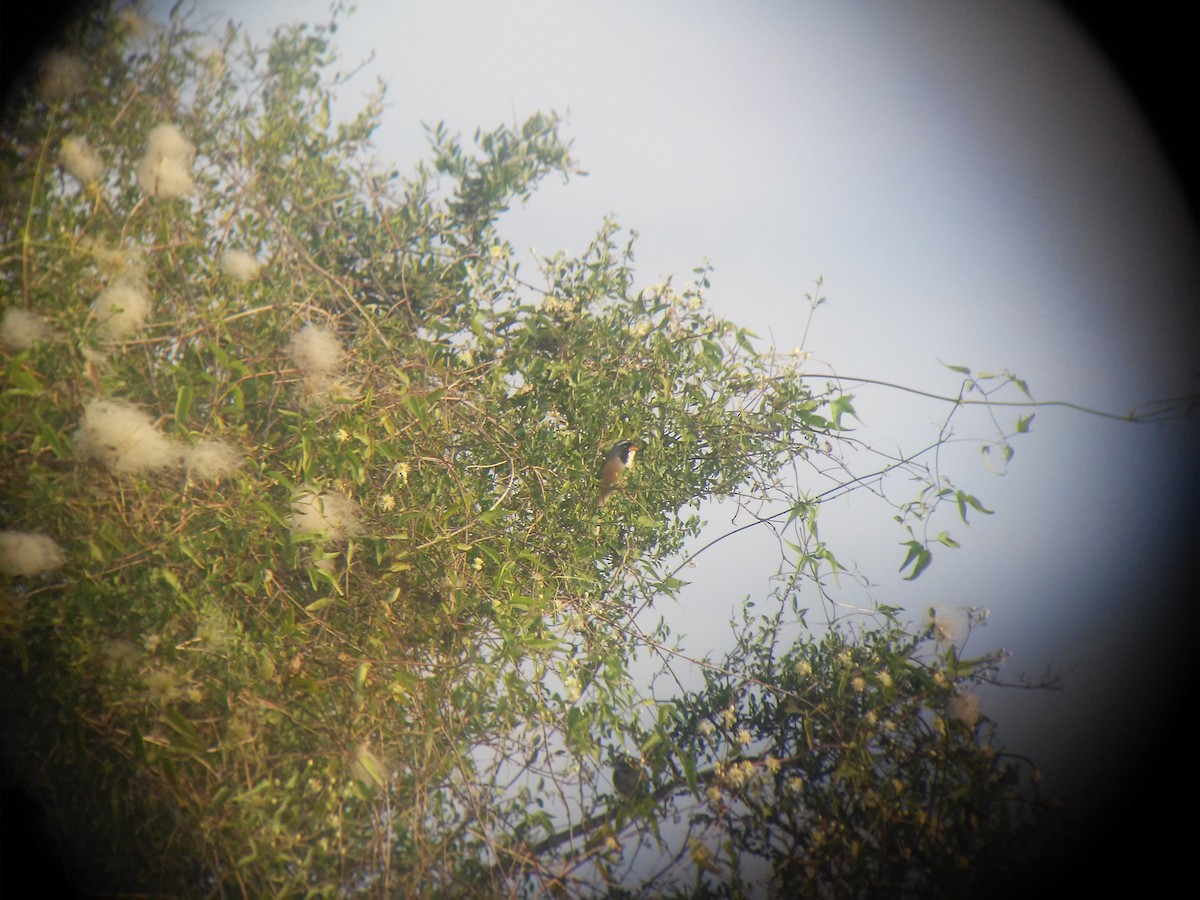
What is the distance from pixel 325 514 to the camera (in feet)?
3.50

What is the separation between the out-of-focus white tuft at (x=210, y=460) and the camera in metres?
1.00

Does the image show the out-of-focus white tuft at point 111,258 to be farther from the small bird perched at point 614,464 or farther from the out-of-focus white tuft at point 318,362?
the small bird perched at point 614,464

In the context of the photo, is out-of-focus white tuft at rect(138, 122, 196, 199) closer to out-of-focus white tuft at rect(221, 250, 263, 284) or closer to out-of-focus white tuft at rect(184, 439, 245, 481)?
out-of-focus white tuft at rect(221, 250, 263, 284)

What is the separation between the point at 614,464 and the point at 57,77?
1.08 m

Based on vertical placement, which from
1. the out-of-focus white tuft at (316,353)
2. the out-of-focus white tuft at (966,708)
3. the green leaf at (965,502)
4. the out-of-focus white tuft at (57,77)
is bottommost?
the out-of-focus white tuft at (966,708)

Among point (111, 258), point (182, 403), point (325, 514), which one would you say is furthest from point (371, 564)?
point (111, 258)

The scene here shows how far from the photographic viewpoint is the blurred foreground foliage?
3.25 feet

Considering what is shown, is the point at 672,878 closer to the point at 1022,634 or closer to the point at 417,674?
the point at 417,674

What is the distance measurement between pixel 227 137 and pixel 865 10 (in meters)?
1.16

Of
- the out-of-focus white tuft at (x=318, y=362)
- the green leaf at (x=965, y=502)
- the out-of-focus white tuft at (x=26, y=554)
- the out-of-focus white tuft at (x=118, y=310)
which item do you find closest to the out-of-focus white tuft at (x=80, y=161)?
the out-of-focus white tuft at (x=118, y=310)

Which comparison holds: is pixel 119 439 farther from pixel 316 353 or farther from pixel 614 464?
pixel 614 464

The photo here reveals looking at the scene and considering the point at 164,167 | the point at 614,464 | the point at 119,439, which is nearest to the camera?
the point at 119,439

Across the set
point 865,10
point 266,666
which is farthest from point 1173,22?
point 266,666

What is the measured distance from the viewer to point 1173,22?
A: 0.96 meters
